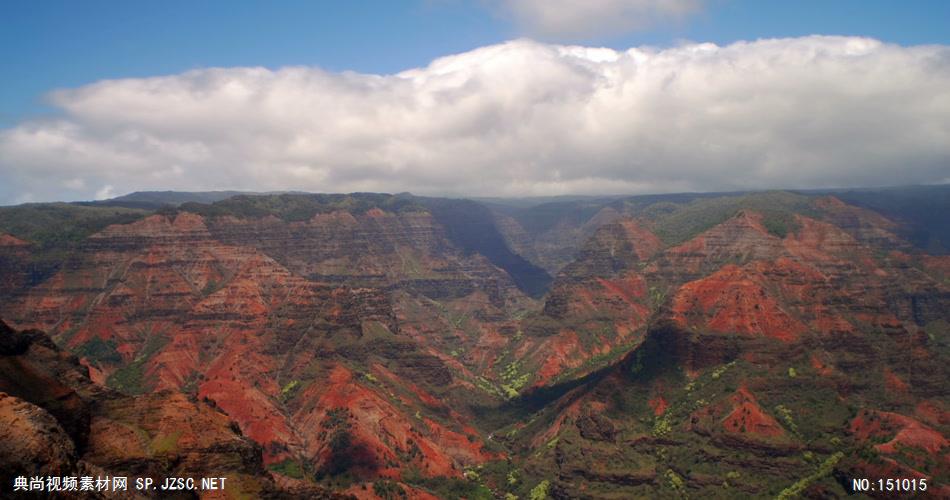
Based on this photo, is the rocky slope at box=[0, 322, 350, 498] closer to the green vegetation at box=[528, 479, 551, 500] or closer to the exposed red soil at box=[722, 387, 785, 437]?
the green vegetation at box=[528, 479, 551, 500]

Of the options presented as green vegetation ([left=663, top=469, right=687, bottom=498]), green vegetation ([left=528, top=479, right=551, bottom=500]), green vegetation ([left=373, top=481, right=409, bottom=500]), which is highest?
green vegetation ([left=373, top=481, right=409, bottom=500])

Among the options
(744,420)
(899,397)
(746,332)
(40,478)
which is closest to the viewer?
(40,478)

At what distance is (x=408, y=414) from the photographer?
651ft

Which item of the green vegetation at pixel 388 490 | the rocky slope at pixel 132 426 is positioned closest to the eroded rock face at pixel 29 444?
the rocky slope at pixel 132 426

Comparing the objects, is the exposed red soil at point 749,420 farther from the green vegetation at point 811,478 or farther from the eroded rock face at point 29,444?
the eroded rock face at point 29,444

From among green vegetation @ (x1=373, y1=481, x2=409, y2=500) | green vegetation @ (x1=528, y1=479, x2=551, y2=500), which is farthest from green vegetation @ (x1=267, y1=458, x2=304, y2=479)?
green vegetation @ (x1=528, y1=479, x2=551, y2=500)

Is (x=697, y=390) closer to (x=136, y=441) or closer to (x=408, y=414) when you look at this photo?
(x=408, y=414)

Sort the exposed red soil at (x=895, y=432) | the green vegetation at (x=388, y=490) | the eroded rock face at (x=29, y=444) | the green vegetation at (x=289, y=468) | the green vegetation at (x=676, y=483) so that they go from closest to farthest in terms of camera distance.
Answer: the eroded rock face at (x=29, y=444), the exposed red soil at (x=895, y=432), the green vegetation at (x=388, y=490), the green vegetation at (x=676, y=483), the green vegetation at (x=289, y=468)

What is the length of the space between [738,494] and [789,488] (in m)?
10.1

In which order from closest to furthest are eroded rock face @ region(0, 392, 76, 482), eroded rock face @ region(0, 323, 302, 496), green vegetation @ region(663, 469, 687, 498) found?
eroded rock face @ region(0, 392, 76, 482), eroded rock face @ region(0, 323, 302, 496), green vegetation @ region(663, 469, 687, 498)

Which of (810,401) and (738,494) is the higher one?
(810,401)

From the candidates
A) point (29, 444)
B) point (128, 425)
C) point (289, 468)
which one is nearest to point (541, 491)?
point (289, 468)

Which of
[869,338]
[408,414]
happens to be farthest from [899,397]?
[408,414]

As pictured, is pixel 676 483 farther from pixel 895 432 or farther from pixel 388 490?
pixel 388 490
